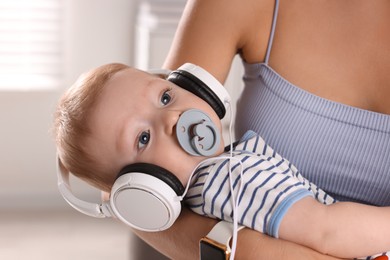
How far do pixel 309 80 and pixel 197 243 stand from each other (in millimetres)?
417

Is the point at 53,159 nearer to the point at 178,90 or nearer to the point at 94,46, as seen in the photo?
the point at 94,46

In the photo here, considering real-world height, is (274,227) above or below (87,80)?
below

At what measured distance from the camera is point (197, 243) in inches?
43.2

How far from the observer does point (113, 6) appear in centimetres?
333

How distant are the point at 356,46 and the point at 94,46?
7.53ft

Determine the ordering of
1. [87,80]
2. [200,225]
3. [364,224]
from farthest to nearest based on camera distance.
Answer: [87,80] → [200,225] → [364,224]

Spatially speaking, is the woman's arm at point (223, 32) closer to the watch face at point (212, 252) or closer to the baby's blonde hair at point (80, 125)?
the baby's blonde hair at point (80, 125)

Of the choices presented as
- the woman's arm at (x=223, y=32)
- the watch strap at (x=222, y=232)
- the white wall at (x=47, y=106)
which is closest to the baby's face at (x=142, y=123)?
the watch strap at (x=222, y=232)

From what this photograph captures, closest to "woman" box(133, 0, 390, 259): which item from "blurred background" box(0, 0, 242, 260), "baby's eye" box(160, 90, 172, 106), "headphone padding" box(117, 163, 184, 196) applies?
"headphone padding" box(117, 163, 184, 196)

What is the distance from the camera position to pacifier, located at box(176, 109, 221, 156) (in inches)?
41.6

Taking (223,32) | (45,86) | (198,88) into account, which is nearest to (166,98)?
(198,88)

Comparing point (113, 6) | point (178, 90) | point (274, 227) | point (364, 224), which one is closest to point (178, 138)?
point (178, 90)

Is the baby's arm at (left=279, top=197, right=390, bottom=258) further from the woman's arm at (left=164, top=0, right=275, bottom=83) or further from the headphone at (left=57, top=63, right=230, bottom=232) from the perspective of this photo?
the woman's arm at (left=164, top=0, right=275, bottom=83)

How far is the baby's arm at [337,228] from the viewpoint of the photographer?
0.98 metres
